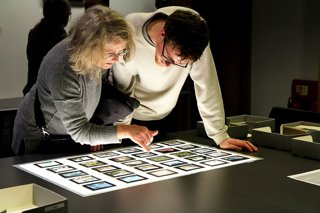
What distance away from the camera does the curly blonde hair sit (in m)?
1.84

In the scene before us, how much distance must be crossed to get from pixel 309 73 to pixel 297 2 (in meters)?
0.65

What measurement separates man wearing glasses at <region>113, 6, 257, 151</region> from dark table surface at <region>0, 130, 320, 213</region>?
39 cm

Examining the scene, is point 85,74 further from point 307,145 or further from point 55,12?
point 55,12

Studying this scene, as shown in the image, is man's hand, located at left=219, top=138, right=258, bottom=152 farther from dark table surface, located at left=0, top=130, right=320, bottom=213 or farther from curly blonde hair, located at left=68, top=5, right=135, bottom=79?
curly blonde hair, located at left=68, top=5, right=135, bottom=79

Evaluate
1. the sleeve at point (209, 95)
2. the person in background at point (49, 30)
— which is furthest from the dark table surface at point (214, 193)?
the person in background at point (49, 30)

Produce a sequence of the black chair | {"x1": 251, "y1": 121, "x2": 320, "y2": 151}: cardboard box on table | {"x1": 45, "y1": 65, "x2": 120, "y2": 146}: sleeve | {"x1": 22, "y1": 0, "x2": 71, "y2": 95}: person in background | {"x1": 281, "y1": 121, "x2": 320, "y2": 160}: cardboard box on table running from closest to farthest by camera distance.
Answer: {"x1": 45, "y1": 65, "x2": 120, "y2": 146}: sleeve → {"x1": 281, "y1": 121, "x2": 320, "y2": 160}: cardboard box on table → {"x1": 251, "y1": 121, "x2": 320, "y2": 151}: cardboard box on table → the black chair → {"x1": 22, "y1": 0, "x2": 71, "y2": 95}: person in background

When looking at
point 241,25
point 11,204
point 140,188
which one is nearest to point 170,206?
point 140,188

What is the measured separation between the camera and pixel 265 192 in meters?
1.62

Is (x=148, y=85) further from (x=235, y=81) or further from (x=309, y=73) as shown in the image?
(x=235, y=81)

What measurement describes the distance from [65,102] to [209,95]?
2.29 feet

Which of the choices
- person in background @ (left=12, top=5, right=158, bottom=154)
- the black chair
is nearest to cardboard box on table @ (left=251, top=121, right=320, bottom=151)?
the black chair

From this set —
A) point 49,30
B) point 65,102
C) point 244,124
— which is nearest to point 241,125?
point 244,124

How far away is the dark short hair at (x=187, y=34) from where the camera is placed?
179 cm

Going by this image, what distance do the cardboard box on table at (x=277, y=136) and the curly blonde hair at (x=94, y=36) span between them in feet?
2.49
